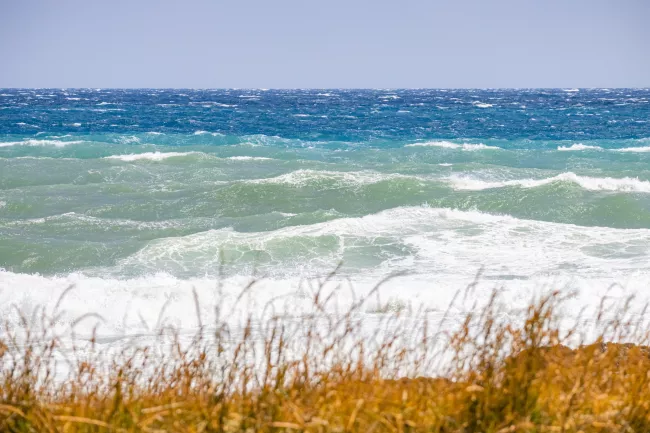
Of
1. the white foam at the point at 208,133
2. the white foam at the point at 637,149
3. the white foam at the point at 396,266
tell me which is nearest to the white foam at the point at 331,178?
the white foam at the point at 396,266

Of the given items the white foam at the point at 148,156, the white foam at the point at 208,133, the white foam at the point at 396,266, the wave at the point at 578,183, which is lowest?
the white foam at the point at 396,266

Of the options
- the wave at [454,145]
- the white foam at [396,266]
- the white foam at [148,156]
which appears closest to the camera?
the white foam at [396,266]

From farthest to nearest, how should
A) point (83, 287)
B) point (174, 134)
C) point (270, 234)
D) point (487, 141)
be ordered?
point (174, 134)
point (487, 141)
point (270, 234)
point (83, 287)

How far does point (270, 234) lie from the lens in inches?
579

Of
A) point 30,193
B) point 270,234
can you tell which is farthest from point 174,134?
point 270,234

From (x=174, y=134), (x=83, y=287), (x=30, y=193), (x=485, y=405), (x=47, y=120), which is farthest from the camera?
(x=47, y=120)

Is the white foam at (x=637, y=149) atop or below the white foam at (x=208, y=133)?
atop

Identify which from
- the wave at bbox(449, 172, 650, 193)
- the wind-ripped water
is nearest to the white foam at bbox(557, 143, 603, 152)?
the wind-ripped water

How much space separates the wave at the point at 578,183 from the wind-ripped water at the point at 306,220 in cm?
10

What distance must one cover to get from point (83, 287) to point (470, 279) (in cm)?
652

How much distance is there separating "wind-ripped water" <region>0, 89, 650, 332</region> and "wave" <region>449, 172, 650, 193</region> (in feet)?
0.34

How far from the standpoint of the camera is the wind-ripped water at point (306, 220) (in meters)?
10.9

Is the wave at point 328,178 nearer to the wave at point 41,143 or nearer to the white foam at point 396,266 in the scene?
the white foam at point 396,266

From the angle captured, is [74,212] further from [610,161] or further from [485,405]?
[610,161]
